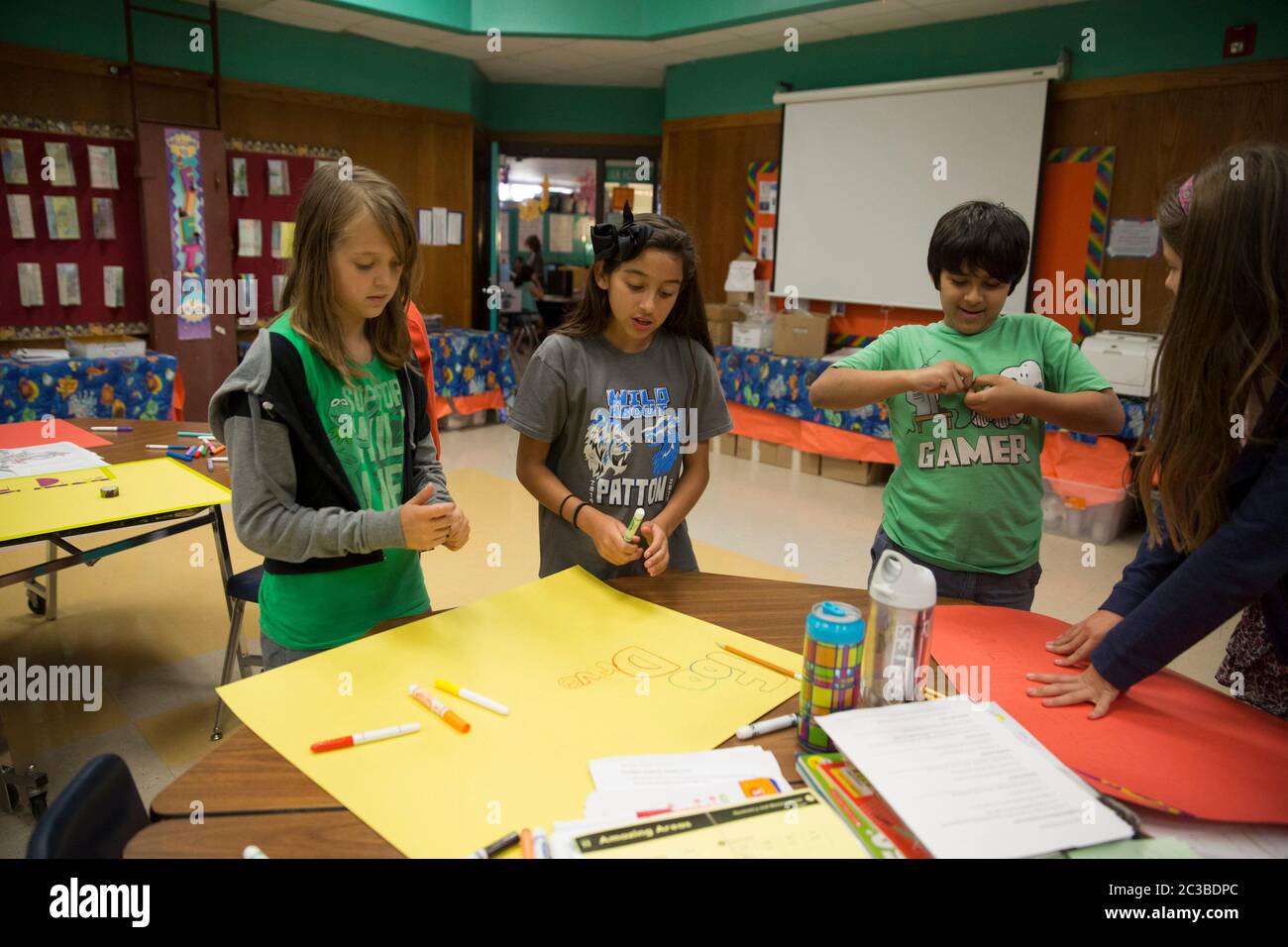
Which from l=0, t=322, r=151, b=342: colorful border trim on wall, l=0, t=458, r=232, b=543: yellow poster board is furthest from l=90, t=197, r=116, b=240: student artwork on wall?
l=0, t=458, r=232, b=543: yellow poster board

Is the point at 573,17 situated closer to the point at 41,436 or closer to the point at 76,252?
the point at 76,252

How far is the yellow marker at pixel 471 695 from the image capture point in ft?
3.62

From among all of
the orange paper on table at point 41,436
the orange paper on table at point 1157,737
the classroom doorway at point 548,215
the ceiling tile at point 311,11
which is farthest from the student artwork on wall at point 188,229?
the orange paper on table at point 1157,737

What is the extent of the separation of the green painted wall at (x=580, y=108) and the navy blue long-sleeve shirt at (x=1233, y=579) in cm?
717

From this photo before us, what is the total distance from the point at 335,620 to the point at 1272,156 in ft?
4.93

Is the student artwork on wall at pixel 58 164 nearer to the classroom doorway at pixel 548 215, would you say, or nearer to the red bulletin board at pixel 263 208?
the red bulletin board at pixel 263 208

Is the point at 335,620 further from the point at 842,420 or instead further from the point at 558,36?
the point at 558,36

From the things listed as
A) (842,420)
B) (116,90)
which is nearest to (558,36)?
(116,90)

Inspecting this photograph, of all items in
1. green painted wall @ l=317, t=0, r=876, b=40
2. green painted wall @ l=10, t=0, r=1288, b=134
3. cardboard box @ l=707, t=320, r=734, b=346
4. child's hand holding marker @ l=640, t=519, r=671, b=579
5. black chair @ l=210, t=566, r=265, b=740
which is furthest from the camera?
cardboard box @ l=707, t=320, r=734, b=346

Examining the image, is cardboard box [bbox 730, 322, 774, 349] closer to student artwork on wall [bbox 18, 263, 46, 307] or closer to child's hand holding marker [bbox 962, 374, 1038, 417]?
student artwork on wall [bbox 18, 263, 46, 307]

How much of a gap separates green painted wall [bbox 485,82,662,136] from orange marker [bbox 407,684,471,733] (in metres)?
7.21

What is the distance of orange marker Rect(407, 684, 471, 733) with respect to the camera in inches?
41.8

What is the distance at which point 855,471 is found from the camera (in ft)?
18.0

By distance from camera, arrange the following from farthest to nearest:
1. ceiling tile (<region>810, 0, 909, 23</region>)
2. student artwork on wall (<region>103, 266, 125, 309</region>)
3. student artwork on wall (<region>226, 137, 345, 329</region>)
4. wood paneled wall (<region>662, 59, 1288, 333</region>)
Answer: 1. student artwork on wall (<region>226, 137, 345, 329</region>)
2. student artwork on wall (<region>103, 266, 125, 309</region>)
3. ceiling tile (<region>810, 0, 909, 23</region>)
4. wood paneled wall (<region>662, 59, 1288, 333</region>)
